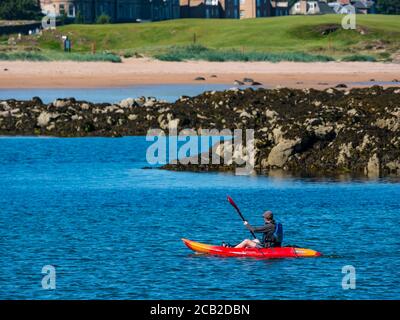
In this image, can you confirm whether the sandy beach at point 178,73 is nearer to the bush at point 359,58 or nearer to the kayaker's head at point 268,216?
the bush at point 359,58

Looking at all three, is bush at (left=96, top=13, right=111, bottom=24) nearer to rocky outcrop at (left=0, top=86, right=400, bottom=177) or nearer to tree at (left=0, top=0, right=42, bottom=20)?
tree at (left=0, top=0, right=42, bottom=20)

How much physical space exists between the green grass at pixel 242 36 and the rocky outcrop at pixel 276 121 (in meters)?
65.3

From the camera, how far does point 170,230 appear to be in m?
40.1

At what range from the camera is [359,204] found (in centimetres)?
4516

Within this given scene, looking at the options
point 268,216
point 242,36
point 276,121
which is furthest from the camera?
point 242,36

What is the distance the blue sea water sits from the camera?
31484 mm

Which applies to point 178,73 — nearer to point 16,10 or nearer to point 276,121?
point 276,121

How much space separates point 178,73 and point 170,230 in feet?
209

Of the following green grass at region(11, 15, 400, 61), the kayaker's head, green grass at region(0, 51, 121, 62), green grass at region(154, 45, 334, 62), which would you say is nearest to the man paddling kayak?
the kayaker's head

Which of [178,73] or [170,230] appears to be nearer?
[170,230]

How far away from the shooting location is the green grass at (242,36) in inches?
5797

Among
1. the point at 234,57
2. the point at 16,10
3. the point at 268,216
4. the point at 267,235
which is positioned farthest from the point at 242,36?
the point at 268,216

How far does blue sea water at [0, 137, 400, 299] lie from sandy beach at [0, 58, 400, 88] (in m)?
34.8

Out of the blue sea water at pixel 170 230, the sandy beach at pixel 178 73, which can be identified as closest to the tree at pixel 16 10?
the sandy beach at pixel 178 73
